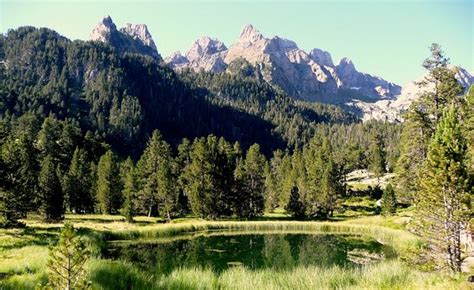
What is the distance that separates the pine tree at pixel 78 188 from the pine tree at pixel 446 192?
252ft

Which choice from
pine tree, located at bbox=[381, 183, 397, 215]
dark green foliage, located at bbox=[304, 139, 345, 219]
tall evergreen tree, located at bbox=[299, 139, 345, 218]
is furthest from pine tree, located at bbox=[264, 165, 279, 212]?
pine tree, located at bbox=[381, 183, 397, 215]

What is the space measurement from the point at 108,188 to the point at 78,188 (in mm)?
7168

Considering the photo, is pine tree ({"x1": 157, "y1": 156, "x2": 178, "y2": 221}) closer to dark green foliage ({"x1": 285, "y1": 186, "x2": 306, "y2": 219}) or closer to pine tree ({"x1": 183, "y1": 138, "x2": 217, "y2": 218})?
pine tree ({"x1": 183, "y1": 138, "x2": 217, "y2": 218})

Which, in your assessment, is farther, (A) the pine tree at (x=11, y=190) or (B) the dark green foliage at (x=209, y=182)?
(B) the dark green foliage at (x=209, y=182)

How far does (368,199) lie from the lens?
124438 mm

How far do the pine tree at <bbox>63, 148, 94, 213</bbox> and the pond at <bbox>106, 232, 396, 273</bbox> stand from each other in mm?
41049

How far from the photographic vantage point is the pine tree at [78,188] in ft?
288

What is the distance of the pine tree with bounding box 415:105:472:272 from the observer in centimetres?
2486

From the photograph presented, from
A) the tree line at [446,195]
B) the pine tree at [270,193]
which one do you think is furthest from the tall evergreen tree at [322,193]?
the tree line at [446,195]

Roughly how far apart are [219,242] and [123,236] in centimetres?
1233

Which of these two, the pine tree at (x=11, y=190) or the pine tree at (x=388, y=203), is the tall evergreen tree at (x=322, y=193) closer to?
the pine tree at (x=388, y=203)

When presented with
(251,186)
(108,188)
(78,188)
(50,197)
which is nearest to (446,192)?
(50,197)

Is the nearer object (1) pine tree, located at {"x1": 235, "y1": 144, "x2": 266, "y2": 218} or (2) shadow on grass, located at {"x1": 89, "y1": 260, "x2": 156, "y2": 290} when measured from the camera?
(2) shadow on grass, located at {"x1": 89, "y1": 260, "x2": 156, "y2": 290}

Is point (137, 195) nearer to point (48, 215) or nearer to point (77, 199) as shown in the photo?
point (77, 199)
